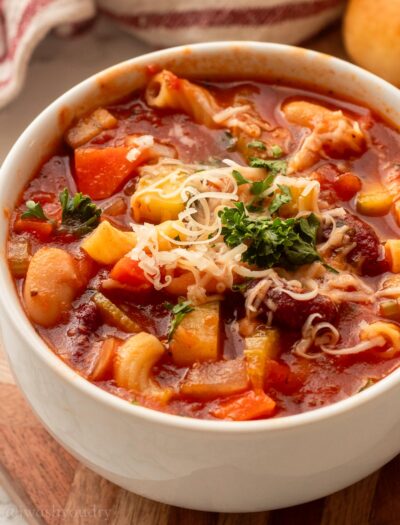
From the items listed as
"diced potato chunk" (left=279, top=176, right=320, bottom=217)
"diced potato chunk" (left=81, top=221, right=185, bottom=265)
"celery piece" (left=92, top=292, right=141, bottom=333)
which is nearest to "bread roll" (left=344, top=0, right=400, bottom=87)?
"diced potato chunk" (left=279, top=176, right=320, bottom=217)

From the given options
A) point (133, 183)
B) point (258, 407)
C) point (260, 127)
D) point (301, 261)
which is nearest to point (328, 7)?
point (260, 127)

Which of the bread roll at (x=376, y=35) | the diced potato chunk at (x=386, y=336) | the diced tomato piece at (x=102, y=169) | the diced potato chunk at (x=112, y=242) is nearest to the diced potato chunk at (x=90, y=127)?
the diced tomato piece at (x=102, y=169)

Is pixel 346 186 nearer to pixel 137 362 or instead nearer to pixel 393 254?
pixel 393 254

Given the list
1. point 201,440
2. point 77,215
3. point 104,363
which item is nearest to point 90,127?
point 77,215

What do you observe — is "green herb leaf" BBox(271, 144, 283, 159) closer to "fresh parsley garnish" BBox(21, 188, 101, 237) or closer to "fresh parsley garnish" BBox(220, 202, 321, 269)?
"fresh parsley garnish" BBox(220, 202, 321, 269)

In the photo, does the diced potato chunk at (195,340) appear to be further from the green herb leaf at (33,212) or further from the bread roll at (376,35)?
the bread roll at (376,35)
